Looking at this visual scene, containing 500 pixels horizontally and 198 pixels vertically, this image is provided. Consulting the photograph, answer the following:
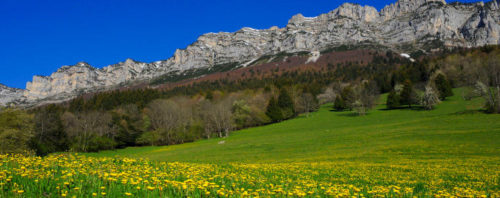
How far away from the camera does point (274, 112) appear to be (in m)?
92.8

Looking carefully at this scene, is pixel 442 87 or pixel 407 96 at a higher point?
pixel 442 87

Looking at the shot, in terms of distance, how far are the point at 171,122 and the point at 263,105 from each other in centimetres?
3573

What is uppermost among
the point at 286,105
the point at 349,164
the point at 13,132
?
the point at 286,105

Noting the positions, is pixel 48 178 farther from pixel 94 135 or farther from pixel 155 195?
pixel 94 135

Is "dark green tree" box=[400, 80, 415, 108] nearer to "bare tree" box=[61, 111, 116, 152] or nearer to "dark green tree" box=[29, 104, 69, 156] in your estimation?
"bare tree" box=[61, 111, 116, 152]

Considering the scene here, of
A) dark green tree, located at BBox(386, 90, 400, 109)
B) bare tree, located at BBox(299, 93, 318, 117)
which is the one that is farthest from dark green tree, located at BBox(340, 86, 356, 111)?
dark green tree, located at BBox(386, 90, 400, 109)

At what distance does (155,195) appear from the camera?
17.4 feet

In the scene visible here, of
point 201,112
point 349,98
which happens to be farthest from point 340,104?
point 201,112

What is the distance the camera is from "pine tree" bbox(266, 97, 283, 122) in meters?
92.4

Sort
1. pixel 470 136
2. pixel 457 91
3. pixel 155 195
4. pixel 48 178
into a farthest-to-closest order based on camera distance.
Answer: pixel 457 91, pixel 470 136, pixel 48 178, pixel 155 195

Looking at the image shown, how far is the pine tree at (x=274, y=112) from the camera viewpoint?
92438 mm

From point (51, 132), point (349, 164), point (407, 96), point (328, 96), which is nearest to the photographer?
point (349, 164)

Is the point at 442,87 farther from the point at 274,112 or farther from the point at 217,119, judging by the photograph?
the point at 217,119

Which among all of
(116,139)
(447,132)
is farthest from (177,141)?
(447,132)
